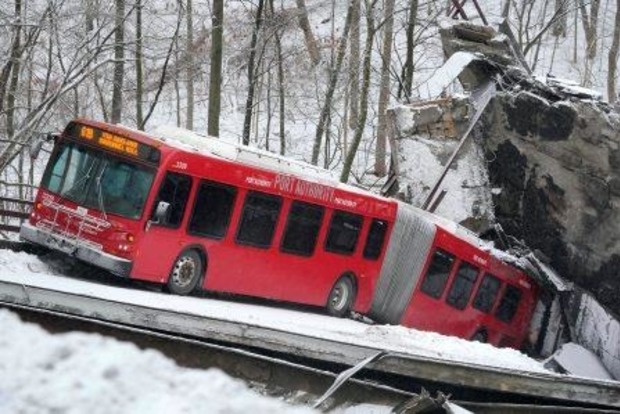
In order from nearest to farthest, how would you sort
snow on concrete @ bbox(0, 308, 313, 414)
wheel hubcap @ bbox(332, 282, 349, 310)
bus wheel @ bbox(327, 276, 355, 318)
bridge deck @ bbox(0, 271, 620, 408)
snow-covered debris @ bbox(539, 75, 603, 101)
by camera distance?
snow on concrete @ bbox(0, 308, 313, 414) < bridge deck @ bbox(0, 271, 620, 408) < bus wheel @ bbox(327, 276, 355, 318) < wheel hubcap @ bbox(332, 282, 349, 310) < snow-covered debris @ bbox(539, 75, 603, 101)

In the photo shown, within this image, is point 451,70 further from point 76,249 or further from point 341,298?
point 76,249

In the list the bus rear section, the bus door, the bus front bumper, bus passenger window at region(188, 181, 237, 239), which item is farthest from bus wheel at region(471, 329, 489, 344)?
the bus front bumper

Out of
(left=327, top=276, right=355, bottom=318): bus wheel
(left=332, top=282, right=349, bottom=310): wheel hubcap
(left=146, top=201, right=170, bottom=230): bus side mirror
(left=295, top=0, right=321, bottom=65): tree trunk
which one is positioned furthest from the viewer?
(left=295, top=0, right=321, bottom=65): tree trunk

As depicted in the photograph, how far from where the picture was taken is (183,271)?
1295 cm

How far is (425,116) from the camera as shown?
21.2 m

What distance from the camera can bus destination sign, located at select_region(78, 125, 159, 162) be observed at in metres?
12.3

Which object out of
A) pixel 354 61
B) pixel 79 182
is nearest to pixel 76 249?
pixel 79 182

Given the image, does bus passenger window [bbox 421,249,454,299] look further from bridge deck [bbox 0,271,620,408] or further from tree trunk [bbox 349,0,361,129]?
tree trunk [bbox 349,0,361,129]

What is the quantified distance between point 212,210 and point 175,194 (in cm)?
82

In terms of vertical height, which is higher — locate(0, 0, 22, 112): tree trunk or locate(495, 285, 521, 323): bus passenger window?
locate(0, 0, 22, 112): tree trunk

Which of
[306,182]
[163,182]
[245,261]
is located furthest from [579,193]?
[163,182]

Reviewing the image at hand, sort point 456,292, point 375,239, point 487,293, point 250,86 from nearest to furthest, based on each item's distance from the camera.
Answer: point 375,239 → point 456,292 → point 487,293 → point 250,86

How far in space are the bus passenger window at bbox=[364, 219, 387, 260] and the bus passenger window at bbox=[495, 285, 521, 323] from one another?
15.2 feet

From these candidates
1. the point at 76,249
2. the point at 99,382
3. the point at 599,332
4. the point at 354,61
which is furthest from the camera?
the point at 354,61
